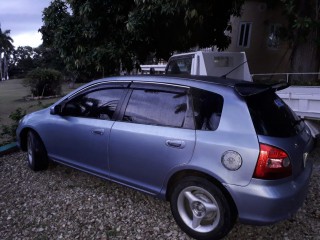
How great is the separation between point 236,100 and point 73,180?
2751 millimetres

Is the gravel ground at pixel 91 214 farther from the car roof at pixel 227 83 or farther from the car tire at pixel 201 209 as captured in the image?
the car roof at pixel 227 83

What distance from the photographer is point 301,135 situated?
9.48 ft

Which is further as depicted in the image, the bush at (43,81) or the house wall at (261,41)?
the house wall at (261,41)

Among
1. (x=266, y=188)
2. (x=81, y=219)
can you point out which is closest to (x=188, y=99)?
(x=266, y=188)

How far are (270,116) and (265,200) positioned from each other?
2.47ft

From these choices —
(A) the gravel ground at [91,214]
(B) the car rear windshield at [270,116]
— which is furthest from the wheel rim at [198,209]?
(B) the car rear windshield at [270,116]

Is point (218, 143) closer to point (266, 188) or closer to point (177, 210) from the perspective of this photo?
point (266, 188)

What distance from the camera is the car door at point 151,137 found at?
9.23 feet

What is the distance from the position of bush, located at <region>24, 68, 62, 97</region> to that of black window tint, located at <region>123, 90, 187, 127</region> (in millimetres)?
14382

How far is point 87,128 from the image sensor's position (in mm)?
3578

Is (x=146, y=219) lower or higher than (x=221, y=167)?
lower

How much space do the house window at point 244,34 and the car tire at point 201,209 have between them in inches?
615

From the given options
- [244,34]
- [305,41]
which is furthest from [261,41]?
[305,41]

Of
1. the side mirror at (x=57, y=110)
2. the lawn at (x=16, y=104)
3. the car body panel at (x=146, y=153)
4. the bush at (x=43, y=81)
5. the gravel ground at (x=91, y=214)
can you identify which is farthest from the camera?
the bush at (x=43, y=81)
